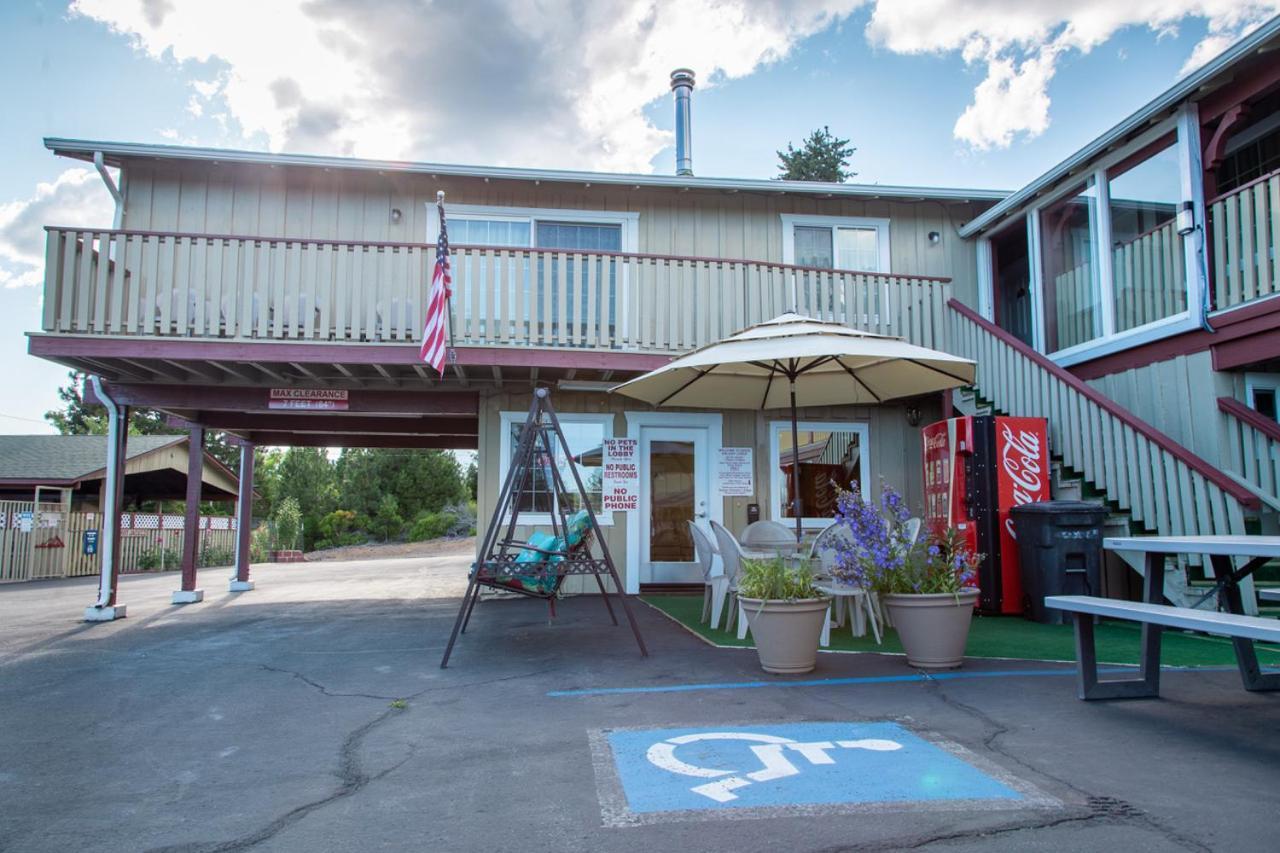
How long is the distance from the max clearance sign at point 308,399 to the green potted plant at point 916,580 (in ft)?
22.9

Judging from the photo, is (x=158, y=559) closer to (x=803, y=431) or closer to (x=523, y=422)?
(x=523, y=422)

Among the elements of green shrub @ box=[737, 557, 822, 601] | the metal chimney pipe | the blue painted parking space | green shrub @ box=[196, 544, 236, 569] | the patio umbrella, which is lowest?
green shrub @ box=[196, 544, 236, 569]

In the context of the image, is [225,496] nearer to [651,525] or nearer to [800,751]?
[651,525]

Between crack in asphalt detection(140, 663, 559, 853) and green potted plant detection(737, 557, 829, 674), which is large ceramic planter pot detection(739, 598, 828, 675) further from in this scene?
crack in asphalt detection(140, 663, 559, 853)

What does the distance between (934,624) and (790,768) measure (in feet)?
7.07

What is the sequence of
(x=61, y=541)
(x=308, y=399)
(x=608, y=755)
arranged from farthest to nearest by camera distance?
1. (x=61, y=541)
2. (x=308, y=399)
3. (x=608, y=755)

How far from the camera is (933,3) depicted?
A: 468 inches

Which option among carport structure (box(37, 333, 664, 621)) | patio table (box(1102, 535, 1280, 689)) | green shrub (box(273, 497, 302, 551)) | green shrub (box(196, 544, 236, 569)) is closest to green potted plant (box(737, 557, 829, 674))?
patio table (box(1102, 535, 1280, 689))

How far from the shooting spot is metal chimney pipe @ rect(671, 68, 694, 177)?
481 inches

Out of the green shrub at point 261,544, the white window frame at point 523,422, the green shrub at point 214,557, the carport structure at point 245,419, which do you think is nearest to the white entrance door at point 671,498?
the white window frame at point 523,422

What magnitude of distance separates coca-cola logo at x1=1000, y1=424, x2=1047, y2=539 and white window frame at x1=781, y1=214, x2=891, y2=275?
3.98 m

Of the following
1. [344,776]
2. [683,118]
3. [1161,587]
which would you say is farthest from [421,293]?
[1161,587]

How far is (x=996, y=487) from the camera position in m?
7.73

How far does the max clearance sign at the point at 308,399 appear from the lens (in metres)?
9.98
